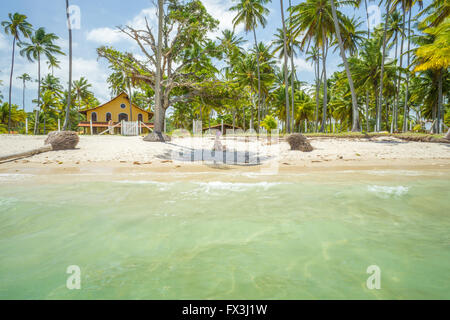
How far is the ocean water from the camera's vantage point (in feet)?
6.32

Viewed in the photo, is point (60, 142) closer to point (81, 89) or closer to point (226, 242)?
point (226, 242)

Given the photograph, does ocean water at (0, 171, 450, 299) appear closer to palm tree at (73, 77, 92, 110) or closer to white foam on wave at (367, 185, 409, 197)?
white foam on wave at (367, 185, 409, 197)

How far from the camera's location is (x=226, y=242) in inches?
110

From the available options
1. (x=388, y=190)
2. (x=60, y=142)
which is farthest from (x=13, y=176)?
(x=388, y=190)

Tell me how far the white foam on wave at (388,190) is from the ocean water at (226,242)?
0.13ft

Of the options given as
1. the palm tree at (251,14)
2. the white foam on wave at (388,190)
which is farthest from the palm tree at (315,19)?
the white foam on wave at (388,190)

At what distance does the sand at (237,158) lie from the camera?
799cm

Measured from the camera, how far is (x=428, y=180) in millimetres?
5832

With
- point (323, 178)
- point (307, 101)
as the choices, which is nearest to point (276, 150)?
point (323, 178)

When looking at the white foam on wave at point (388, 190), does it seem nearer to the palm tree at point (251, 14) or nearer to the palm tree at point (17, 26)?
the palm tree at point (251, 14)

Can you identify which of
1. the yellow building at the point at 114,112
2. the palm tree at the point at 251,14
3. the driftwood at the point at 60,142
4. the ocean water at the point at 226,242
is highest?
the palm tree at the point at 251,14
